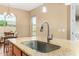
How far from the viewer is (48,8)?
1.50 metres

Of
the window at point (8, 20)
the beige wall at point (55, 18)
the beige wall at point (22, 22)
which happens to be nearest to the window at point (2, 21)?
the window at point (8, 20)

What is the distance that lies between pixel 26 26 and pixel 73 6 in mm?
727

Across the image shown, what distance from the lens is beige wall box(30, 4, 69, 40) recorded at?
1443mm

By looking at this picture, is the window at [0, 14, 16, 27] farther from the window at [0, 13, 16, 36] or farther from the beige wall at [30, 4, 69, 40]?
the beige wall at [30, 4, 69, 40]

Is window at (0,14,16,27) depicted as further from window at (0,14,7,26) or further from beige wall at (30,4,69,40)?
beige wall at (30,4,69,40)

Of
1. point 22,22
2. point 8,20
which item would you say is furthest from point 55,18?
point 8,20

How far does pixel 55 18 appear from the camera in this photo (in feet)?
5.02

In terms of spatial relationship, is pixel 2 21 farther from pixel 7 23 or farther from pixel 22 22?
pixel 22 22

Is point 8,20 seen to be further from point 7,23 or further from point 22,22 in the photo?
point 22,22

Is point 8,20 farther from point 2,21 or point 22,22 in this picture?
point 22,22

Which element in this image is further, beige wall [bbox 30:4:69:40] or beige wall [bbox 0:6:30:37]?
beige wall [bbox 0:6:30:37]

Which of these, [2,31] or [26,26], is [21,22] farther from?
[2,31]

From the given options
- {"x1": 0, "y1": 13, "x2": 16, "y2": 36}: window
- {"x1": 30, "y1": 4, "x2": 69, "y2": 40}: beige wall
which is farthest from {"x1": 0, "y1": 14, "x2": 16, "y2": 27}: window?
{"x1": 30, "y1": 4, "x2": 69, "y2": 40}: beige wall

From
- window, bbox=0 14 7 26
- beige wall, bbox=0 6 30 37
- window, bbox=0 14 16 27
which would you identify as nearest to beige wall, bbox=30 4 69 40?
beige wall, bbox=0 6 30 37
